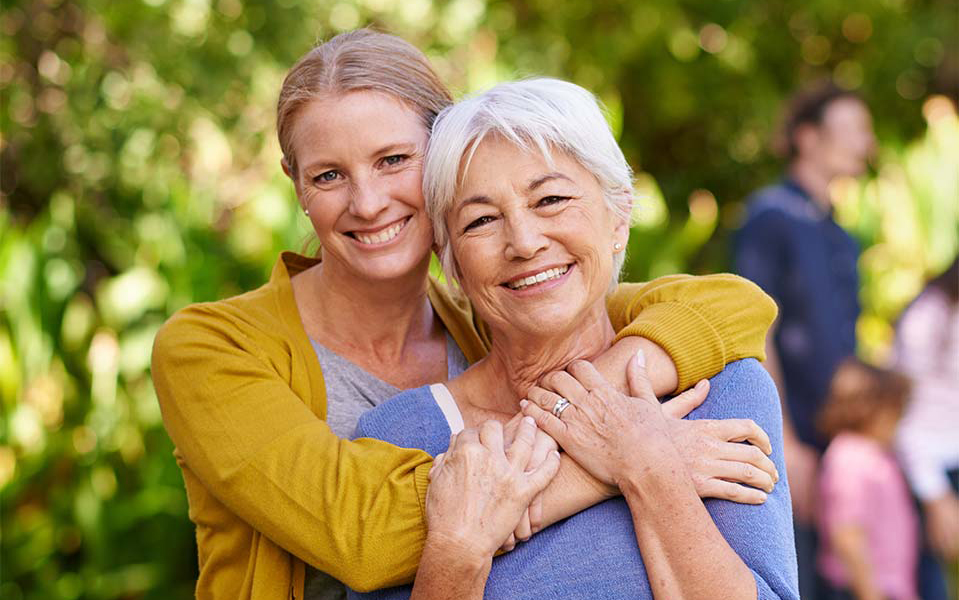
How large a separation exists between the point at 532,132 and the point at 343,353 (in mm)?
646

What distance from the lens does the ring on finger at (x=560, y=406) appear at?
193cm

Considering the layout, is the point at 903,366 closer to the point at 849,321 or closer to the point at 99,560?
the point at 849,321

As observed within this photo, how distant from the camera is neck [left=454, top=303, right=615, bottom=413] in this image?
208 centimetres

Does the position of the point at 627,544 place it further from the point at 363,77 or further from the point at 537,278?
the point at 363,77

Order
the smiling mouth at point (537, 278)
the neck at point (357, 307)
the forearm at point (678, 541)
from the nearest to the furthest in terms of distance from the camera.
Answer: the forearm at point (678, 541) → the smiling mouth at point (537, 278) → the neck at point (357, 307)

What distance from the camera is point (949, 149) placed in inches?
280

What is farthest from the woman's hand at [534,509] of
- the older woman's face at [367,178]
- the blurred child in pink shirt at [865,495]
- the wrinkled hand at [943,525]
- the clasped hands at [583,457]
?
the wrinkled hand at [943,525]

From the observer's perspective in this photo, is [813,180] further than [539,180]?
Yes

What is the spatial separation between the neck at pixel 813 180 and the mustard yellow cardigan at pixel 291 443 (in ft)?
9.88

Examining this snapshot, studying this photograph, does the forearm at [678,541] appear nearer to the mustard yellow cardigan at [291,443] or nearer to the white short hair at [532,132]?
the mustard yellow cardigan at [291,443]

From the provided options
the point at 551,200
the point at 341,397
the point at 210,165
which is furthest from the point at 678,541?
the point at 210,165

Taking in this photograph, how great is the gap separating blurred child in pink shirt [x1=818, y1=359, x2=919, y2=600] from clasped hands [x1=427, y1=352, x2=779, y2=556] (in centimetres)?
298

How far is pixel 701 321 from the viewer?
78.2 inches

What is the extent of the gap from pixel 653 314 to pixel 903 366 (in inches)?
133
